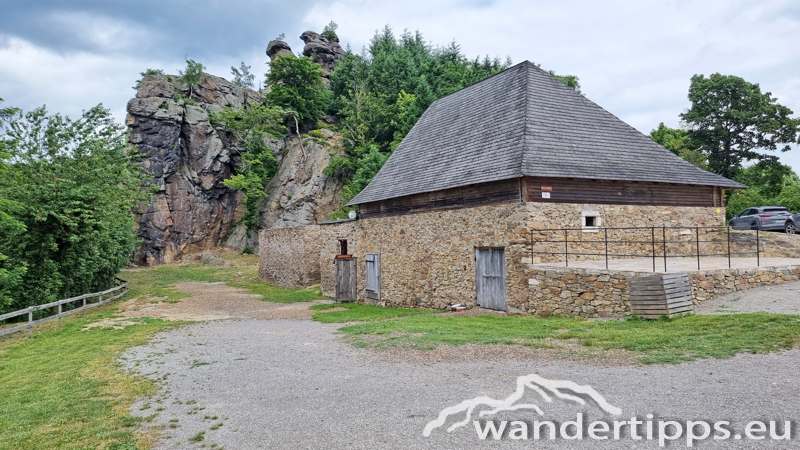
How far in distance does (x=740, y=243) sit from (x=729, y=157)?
1823 centimetres

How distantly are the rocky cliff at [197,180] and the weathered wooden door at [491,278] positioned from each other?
82.4ft

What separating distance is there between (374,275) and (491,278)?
6.77m

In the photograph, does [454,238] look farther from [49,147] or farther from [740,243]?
[49,147]

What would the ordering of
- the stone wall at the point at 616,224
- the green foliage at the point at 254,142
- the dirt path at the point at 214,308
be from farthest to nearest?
the green foliage at the point at 254,142, the dirt path at the point at 214,308, the stone wall at the point at 616,224

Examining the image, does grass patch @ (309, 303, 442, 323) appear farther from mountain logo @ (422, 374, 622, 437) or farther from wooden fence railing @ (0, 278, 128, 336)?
mountain logo @ (422, 374, 622, 437)

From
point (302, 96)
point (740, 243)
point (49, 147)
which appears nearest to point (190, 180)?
point (302, 96)

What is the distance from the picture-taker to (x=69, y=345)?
11.1 meters

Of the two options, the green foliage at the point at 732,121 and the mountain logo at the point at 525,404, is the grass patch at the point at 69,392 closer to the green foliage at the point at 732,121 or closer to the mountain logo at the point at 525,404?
the mountain logo at the point at 525,404

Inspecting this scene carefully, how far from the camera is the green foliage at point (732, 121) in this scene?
29547mm

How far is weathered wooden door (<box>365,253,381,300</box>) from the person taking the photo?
64.2 ft

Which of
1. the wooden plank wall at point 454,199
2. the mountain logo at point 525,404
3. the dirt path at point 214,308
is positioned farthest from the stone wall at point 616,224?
the dirt path at point 214,308

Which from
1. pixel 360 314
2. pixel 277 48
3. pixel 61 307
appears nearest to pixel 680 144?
pixel 360 314

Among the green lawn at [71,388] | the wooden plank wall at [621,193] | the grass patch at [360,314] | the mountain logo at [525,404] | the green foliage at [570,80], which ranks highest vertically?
the green foliage at [570,80]

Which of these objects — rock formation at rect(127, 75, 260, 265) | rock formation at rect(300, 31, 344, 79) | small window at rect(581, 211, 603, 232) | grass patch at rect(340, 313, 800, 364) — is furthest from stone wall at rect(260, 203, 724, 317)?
rock formation at rect(300, 31, 344, 79)
